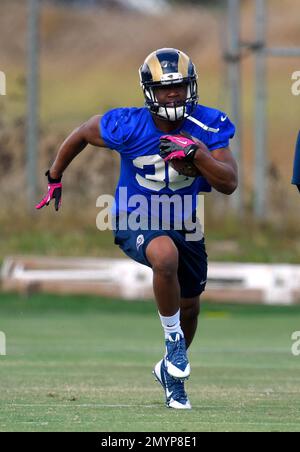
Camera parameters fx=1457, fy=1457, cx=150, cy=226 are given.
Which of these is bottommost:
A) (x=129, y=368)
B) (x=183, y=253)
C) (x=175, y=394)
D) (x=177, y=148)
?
(x=129, y=368)

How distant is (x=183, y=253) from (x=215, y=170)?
29.0 inches

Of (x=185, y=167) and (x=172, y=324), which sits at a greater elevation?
(x=185, y=167)

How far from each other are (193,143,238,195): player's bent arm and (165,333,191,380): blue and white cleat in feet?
3.33

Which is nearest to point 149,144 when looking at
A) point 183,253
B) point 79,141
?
point 79,141

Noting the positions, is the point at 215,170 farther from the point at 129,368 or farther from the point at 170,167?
the point at 129,368

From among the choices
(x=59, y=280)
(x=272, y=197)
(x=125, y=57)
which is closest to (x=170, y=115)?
(x=59, y=280)

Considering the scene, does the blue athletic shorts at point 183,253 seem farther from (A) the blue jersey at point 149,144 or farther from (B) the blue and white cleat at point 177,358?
(B) the blue and white cleat at point 177,358

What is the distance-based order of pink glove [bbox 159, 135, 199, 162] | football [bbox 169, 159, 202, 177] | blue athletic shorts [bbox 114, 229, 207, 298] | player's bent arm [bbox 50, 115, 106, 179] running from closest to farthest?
1. pink glove [bbox 159, 135, 199, 162]
2. football [bbox 169, 159, 202, 177]
3. blue athletic shorts [bbox 114, 229, 207, 298]
4. player's bent arm [bbox 50, 115, 106, 179]

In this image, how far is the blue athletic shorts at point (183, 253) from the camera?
962 centimetres

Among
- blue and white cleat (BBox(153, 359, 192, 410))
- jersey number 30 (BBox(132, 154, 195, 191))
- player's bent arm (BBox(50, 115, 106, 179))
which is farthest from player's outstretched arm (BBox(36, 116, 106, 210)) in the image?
blue and white cleat (BBox(153, 359, 192, 410))

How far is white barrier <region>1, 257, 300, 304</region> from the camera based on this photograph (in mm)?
22031

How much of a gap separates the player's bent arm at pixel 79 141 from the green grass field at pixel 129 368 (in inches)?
63.8

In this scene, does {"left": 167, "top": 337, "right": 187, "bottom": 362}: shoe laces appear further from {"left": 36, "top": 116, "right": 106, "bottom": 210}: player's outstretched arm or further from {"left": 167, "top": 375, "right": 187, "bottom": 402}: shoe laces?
{"left": 36, "top": 116, "right": 106, "bottom": 210}: player's outstretched arm

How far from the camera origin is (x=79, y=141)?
32.9ft
